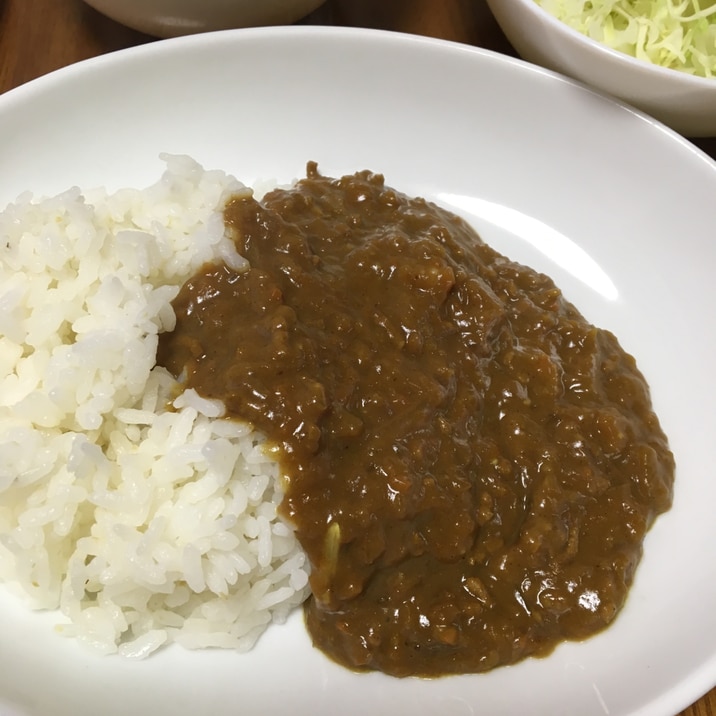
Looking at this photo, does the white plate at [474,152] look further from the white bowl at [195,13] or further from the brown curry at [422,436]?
the brown curry at [422,436]

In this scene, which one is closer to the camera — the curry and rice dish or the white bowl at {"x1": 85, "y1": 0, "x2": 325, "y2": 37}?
the curry and rice dish

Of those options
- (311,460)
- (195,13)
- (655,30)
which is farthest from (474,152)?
(311,460)

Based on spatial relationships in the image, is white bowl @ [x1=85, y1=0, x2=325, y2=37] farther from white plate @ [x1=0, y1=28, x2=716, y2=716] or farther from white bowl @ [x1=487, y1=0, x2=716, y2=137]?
white bowl @ [x1=487, y1=0, x2=716, y2=137]

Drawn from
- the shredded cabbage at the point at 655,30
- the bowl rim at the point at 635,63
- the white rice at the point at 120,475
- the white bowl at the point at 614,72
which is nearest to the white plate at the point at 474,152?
the white bowl at the point at 614,72

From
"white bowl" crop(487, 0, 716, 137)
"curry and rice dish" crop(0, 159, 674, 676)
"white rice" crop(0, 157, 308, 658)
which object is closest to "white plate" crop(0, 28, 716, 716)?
"white bowl" crop(487, 0, 716, 137)

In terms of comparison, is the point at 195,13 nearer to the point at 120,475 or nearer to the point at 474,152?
the point at 474,152

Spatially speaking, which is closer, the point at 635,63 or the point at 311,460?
the point at 311,460
